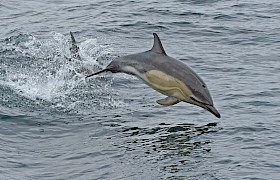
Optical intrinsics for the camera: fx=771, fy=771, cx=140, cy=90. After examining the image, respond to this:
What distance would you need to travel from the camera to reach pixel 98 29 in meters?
20.6

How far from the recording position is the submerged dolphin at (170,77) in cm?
1163

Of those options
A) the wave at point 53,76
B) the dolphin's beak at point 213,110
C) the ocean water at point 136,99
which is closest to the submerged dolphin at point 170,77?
the dolphin's beak at point 213,110

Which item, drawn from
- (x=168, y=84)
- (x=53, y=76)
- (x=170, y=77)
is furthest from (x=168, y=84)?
(x=53, y=76)

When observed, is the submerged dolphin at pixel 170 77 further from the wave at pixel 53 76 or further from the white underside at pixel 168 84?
the wave at pixel 53 76

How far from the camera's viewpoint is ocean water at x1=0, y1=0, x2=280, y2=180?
36.1ft

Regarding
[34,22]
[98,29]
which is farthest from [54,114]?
[34,22]

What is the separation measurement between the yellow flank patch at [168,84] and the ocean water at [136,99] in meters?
0.74

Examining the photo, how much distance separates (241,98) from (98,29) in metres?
7.30

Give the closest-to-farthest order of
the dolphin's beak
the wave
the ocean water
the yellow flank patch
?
the ocean water
the dolphin's beak
the yellow flank patch
the wave

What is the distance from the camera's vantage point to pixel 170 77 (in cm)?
1173

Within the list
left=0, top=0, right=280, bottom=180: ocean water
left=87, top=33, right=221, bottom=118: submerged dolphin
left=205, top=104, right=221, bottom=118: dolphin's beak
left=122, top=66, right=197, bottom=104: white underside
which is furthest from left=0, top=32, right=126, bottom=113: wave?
left=205, top=104, right=221, bottom=118: dolphin's beak

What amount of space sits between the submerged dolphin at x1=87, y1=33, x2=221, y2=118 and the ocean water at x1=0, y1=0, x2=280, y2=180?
67 cm

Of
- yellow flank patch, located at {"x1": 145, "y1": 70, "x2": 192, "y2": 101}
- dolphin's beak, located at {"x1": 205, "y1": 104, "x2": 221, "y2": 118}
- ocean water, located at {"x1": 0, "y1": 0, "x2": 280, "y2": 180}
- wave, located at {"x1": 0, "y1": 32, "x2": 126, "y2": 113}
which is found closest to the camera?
ocean water, located at {"x1": 0, "y1": 0, "x2": 280, "y2": 180}

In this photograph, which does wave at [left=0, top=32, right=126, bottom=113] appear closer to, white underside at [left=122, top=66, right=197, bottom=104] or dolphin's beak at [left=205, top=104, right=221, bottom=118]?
white underside at [left=122, top=66, right=197, bottom=104]
